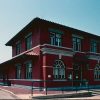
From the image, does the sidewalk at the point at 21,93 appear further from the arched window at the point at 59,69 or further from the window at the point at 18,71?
the window at the point at 18,71

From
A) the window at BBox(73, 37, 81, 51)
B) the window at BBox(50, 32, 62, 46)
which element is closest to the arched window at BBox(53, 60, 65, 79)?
the window at BBox(50, 32, 62, 46)

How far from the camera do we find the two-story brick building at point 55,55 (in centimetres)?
2278

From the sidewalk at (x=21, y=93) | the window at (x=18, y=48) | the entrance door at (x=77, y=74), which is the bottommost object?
the sidewalk at (x=21, y=93)

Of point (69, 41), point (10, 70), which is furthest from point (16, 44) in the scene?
point (69, 41)

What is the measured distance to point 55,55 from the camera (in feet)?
75.7

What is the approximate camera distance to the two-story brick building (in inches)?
897

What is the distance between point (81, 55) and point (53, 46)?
508cm

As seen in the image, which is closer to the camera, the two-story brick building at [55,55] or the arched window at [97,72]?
the two-story brick building at [55,55]

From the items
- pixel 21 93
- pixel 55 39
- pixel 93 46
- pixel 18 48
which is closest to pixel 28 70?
pixel 55 39

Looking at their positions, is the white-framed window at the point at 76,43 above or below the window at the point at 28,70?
above

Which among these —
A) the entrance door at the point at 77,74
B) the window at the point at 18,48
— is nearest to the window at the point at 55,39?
the entrance door at the point at 77,74

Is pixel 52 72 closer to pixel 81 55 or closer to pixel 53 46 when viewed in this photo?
pixel 53 46

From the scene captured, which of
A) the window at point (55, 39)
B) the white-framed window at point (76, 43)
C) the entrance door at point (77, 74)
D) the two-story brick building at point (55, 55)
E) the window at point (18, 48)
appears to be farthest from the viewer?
the window at point (18, 48)

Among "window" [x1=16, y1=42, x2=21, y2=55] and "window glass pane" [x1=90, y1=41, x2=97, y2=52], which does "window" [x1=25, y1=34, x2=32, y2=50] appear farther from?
"window glass pane" [x1=90, y1=41, x2=97, y2=52]
